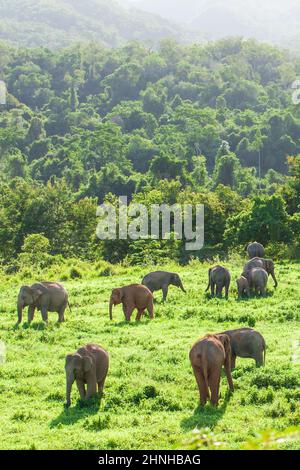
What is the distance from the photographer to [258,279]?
24203mm

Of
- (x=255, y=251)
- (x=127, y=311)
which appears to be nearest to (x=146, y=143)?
(x=255, y=251)

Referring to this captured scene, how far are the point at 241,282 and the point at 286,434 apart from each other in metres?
19.4

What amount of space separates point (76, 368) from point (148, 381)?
1977 millimetres

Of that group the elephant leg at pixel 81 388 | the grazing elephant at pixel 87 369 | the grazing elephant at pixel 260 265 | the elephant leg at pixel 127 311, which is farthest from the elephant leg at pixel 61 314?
the elephant leg at pixel 81 388

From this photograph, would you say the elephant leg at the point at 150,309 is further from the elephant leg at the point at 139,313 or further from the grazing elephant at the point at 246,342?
the grazing elephant at the point at 246,342

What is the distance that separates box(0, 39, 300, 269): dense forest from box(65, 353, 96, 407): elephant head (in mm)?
23930

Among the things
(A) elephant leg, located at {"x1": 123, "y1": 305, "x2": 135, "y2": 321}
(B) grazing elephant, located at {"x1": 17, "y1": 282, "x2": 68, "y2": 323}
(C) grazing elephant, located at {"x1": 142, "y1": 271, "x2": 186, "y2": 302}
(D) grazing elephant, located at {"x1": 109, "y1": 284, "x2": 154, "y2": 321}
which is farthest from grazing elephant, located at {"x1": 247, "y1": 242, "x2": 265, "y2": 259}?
(B) grazing elephant, located at {"x1": 17, "y1": 282, "x2": 68, "y2": 323}

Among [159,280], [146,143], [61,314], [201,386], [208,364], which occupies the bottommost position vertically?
[201,386]

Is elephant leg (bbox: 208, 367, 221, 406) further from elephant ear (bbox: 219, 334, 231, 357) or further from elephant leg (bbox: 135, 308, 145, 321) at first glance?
elephant leg (bbox: 135, 308, 145, 321)

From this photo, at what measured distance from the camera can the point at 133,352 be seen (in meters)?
17.3

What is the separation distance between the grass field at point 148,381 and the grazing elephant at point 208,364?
31cm

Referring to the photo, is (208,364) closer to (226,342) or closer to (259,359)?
(226,342)

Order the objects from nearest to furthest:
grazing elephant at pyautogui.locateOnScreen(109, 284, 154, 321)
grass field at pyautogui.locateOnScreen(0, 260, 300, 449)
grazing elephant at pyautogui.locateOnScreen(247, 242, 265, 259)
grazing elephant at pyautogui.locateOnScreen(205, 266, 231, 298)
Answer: grass field at pyautogui.locateOnScreen(0, 260, 300, 449) < grazing elephant at pyautogui.locateOnScreen(109, 284, 154, 321) < grazing elephant at pyautogui.locateOnScreen(205, 266, 231, 298) < grazing elephant at pyautogui.locateOnScreen(247, 242, 265, 259)

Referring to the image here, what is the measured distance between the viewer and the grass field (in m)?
12.1
